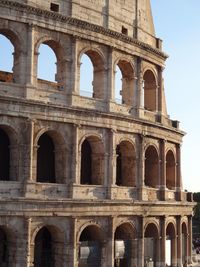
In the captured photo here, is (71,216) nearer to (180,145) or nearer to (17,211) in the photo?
(17,211)

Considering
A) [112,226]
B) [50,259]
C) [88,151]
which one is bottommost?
[50,259]

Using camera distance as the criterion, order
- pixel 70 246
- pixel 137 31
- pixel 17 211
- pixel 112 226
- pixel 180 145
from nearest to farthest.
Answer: pixel 17 211
pixel 70 246
pixel 112 226
pixel 137 31
pixel 180 145

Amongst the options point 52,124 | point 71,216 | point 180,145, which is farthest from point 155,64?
point 71,216

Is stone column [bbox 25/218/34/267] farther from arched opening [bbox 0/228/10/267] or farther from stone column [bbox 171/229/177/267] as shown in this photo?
stone column [bbox 171/229/177/267]

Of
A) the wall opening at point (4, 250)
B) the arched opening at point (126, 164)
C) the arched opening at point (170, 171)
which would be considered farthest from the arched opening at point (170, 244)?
the wall opening at point (4, 250)

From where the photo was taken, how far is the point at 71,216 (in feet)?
73.9

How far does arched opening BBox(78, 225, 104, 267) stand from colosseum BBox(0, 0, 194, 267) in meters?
0.05

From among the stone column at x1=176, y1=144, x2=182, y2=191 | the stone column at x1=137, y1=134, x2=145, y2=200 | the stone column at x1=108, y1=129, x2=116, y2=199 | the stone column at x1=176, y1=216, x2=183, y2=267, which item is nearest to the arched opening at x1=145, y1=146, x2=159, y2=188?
the stone column at x1=137, y1=134, x2=145, y2=200

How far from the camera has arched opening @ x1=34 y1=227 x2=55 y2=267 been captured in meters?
23.0

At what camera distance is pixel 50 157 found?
77.7 ft

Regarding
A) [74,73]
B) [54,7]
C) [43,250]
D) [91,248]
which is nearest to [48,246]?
[43,250]

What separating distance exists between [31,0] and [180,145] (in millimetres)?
12747

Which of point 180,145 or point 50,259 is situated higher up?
point 180,145

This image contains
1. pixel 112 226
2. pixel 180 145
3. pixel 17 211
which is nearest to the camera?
pixel 17 211
